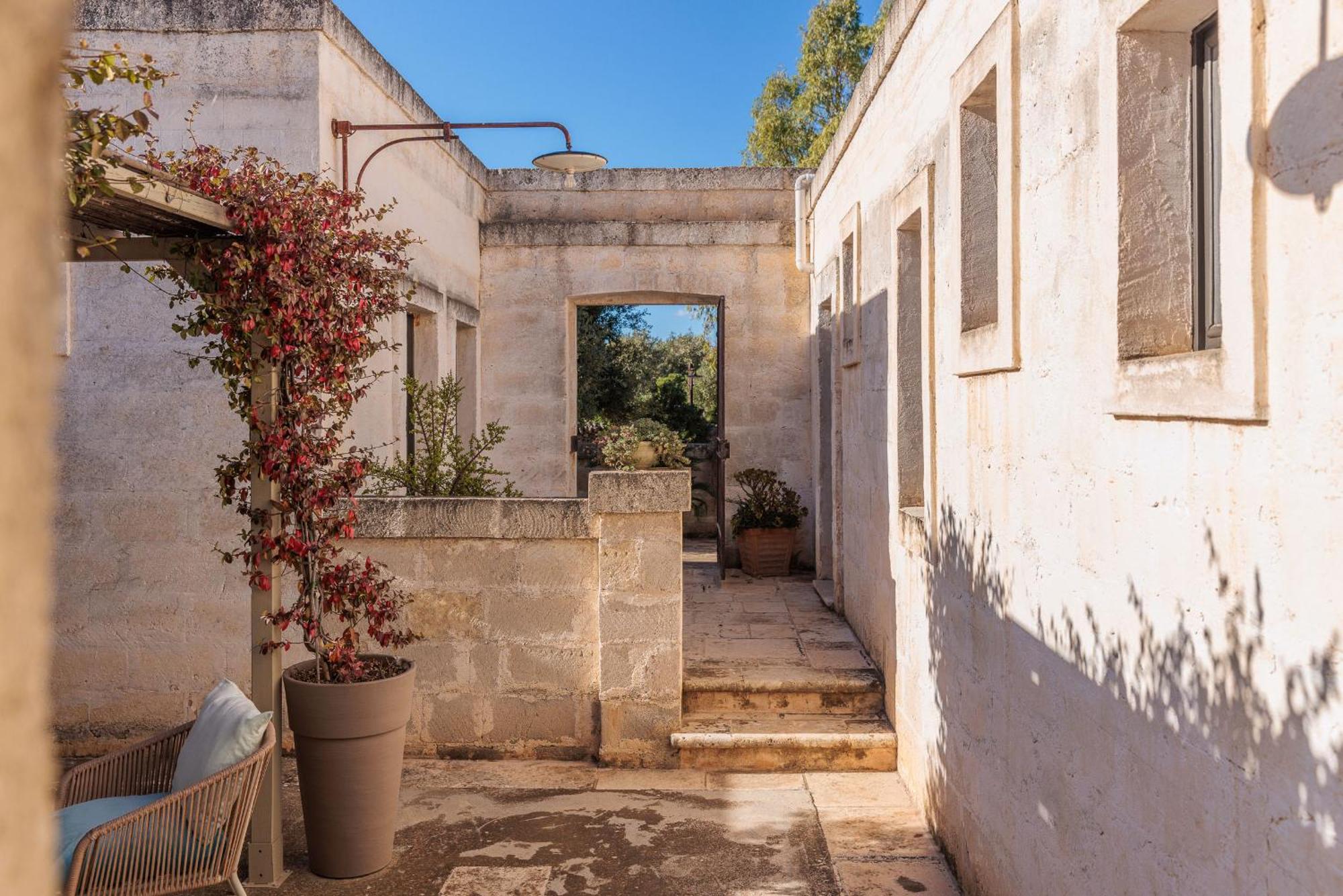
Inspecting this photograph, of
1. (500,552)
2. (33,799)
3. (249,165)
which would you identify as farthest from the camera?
(500,552)

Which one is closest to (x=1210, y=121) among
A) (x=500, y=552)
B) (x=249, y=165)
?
(x=249, y=165)

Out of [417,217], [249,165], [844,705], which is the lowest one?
[844,705]

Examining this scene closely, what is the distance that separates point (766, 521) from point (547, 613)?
166 inches

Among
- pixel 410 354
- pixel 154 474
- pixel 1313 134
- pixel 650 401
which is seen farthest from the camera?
pixel 650 401

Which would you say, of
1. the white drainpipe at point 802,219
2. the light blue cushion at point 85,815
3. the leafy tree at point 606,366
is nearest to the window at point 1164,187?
the light blue cushion at point 85,815

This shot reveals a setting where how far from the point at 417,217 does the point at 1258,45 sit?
6.26m

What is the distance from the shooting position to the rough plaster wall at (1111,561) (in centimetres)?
166

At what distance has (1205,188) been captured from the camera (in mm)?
2355

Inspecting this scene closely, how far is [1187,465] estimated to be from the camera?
2.09 meters

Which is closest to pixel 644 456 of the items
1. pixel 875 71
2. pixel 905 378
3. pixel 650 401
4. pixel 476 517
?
pixel 476 517

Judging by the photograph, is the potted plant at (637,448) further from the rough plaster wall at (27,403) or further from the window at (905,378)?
the rough plaster wall at (27,403)

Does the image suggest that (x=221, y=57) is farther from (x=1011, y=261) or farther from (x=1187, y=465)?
(x=1187, y=465)

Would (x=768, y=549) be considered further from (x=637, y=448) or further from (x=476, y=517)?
(x=476, y=517)

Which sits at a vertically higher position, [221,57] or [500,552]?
[221,57]
